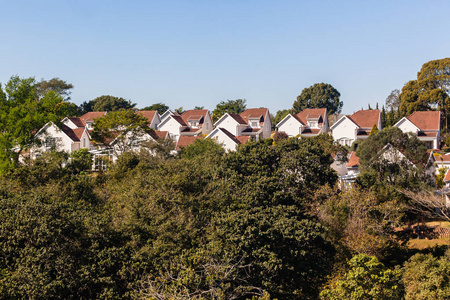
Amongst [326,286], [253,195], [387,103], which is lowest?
[326,286]

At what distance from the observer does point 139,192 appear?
19734mm

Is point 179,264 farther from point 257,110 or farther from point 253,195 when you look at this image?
point 257,110

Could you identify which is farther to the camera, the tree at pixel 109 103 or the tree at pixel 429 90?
the tree at pixel 109 103

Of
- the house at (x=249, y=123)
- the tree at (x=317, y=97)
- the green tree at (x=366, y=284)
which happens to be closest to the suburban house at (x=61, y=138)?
the house at (x=249, y=123)

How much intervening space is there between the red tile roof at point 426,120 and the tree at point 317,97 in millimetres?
38050

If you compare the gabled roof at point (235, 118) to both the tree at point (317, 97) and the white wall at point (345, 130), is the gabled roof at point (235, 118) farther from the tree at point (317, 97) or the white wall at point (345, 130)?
the tree at point (317, 97)

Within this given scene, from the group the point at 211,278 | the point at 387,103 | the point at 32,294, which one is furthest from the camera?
the point at 387,103

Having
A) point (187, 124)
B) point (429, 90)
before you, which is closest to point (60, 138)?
point (187, 124)

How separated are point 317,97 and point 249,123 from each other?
121 ft

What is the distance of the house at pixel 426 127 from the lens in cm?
5562

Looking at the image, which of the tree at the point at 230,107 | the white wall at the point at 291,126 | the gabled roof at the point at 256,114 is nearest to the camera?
the white wall at the point at 291,126

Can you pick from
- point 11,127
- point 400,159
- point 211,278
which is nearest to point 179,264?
point 211,278

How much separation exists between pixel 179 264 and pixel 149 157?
21333 mm

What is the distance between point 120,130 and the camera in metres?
44.1
